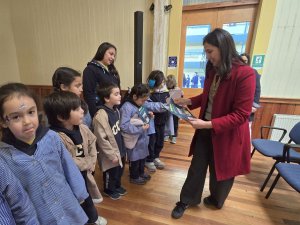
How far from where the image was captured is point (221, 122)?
1.15 meters

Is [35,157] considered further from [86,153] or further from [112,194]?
[112,194]

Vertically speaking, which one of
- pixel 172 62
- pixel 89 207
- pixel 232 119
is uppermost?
pixel 172 62

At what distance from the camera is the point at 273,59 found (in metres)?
2.77

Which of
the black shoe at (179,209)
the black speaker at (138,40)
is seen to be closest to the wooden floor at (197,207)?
the black shoe at (179,209)

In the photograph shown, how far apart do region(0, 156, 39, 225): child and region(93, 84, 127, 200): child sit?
68cm

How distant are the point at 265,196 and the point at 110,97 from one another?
1.78m

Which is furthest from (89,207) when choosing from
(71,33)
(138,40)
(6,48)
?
(6,48)

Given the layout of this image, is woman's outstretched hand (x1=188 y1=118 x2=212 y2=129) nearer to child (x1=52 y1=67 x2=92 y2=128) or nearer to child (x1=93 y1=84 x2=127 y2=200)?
child (x1=93 y1=84 x2=127 y2=200)

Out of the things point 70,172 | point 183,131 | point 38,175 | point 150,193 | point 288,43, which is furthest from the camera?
point 183,131

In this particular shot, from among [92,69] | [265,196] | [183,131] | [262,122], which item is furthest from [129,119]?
[262,122]

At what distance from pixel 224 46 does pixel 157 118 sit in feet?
3.88

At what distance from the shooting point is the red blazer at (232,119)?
1139 mm

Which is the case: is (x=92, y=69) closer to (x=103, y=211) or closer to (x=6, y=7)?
(x=103, y=211)

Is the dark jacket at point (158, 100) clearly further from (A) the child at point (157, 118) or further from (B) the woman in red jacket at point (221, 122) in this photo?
(B) the woman in red jacket at point (221, 122)
